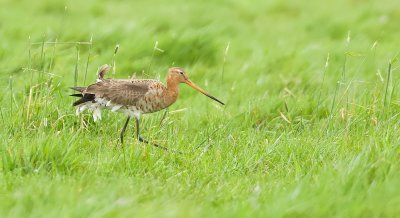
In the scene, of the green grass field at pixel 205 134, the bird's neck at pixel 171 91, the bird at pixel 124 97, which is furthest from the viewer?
the bird's neck at pixel 171 91

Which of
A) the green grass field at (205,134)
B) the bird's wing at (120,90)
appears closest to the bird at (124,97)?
the bird's wing at (120,90)

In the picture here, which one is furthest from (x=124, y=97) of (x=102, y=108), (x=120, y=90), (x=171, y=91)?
(x=171, y=91)

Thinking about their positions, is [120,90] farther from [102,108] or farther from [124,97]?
[102,108]

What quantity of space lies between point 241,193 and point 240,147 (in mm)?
950

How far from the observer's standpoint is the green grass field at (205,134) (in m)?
4.34

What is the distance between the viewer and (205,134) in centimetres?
605

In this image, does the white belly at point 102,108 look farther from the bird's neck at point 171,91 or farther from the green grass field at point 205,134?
the bird's neck at point 171,91

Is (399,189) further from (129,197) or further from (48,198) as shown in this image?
(48,198)

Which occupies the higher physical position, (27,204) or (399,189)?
(399,189)

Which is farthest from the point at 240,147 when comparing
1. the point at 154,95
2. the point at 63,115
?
the point at 63,115

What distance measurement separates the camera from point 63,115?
571 cm

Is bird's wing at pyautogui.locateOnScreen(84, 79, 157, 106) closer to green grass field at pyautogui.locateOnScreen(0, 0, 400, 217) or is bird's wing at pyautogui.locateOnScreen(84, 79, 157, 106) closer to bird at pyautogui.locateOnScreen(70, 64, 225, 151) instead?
bird at pyautogui.locateOnScreen(70, 64, 225, 151)

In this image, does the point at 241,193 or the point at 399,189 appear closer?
the point at 399,189

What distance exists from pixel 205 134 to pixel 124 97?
723mm
